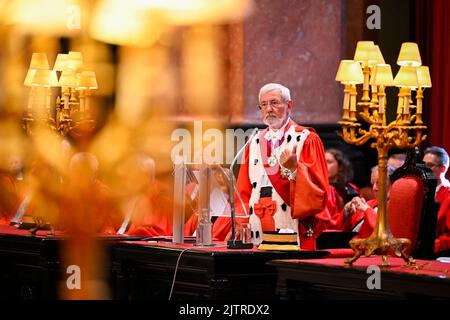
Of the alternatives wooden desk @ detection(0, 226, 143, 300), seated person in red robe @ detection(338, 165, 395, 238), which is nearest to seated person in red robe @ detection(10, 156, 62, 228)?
wooden desk @ detection(0, 226, 143, 300)

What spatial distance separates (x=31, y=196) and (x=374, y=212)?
8.15ft

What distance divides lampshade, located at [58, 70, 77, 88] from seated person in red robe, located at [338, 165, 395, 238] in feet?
6.21

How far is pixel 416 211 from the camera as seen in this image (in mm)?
6047

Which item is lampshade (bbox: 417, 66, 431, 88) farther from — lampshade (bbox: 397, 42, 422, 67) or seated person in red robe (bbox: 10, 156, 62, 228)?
seated person in red robe (bbox: 10, 156, 62, 228)

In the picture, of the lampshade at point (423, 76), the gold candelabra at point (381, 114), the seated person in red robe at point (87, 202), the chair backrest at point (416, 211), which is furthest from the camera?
the seated person in red robe at point (87, 202)

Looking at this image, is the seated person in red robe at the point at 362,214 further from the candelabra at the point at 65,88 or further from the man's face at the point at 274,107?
the candelabra at the point at 65,88

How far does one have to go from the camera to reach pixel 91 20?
10438mm

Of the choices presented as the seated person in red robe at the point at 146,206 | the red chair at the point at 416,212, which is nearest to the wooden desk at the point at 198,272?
the red chair at the point at 416,212

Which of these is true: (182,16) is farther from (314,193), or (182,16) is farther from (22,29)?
(314,193)

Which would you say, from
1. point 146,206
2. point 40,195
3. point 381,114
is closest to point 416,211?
point 381,114

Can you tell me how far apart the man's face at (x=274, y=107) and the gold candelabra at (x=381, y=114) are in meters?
1.04

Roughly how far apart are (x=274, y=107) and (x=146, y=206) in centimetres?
140

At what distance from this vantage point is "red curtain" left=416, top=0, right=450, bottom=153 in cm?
966

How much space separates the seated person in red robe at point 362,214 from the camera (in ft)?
23.9
